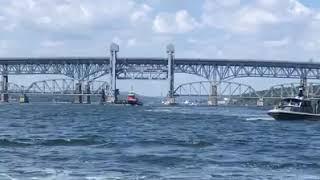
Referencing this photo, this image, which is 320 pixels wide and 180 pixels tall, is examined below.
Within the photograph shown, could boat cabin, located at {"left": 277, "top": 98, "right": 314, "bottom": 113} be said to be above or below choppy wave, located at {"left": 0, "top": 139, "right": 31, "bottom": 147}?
above

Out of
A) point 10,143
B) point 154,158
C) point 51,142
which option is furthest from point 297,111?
point 154,158

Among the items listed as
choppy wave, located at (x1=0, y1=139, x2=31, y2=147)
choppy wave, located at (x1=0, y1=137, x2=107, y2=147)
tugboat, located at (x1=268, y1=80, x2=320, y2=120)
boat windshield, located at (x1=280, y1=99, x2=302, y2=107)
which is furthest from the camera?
tugboat, located at (x1=268, y1=80, x2=320, y2=120)

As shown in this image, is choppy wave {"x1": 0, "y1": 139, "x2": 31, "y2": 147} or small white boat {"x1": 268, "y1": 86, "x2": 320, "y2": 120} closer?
choppy wave {"x1": 0, "y1": 139, "x2": 31, "y2": 147}

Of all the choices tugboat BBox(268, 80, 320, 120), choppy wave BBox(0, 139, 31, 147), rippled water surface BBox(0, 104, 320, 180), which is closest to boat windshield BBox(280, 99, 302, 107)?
tugboat BBox(268, 80, 320, 120)

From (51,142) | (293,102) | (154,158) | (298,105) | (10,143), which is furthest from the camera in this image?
(293,102)

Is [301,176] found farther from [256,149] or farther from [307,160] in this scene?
[256,149]

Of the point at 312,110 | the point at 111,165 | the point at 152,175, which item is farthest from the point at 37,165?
the point at 312,110

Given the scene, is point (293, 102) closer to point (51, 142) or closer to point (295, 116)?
point (295, 116)

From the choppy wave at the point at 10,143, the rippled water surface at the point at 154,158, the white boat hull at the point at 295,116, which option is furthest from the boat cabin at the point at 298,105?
the choppy wave at the point at 10,143

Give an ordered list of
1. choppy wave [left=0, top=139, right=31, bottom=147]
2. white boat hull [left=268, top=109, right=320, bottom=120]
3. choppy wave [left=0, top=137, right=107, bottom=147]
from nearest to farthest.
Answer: choppy wave [left=0, top=139, right=31, bottom=147] < choppy wave [left=0, top=137, right=107, bottom=147] < white boat hull [left=268, top=109, right=320, bottom=120]

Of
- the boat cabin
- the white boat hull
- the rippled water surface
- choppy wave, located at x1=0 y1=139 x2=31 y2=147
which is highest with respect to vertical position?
the boat cabin

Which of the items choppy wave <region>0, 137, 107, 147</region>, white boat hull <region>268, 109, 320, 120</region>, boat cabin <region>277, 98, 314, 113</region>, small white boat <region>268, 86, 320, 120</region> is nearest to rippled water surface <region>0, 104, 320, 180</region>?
choppy wave <region>0, 137, 107, 147</region>

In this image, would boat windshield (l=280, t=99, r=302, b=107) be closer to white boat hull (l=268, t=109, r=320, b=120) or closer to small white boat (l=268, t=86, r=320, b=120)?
small white boat (l=268, t=86, r=320, b=120)

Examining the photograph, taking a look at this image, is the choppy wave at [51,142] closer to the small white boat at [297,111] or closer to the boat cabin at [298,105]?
the boat cabin at [298,105]
